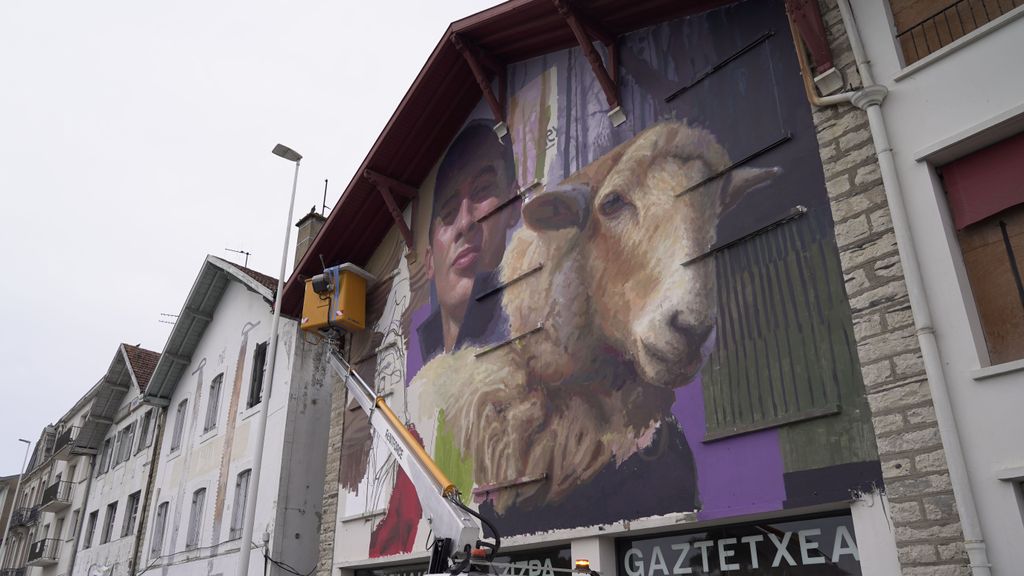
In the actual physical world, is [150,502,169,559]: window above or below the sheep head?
below

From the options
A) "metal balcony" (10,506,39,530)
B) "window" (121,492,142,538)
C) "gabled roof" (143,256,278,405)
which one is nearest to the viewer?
"gabled roof" (143,256,278,405)

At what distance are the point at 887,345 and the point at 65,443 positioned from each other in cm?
4051

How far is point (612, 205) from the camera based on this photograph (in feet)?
34.9

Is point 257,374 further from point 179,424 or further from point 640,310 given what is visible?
point 640,310

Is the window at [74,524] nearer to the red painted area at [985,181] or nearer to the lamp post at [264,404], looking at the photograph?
the lamp post at [264,404]

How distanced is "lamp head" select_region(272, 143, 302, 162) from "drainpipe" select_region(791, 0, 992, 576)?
37.6 feet

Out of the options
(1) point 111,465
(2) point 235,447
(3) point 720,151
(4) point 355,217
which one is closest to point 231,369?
(2) point 235,447

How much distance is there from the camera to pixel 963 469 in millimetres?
6242

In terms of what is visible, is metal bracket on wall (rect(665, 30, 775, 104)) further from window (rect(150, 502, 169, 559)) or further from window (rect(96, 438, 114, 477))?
window (rect(96, 438, 114, 477))

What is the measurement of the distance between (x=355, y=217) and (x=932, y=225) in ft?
38.1

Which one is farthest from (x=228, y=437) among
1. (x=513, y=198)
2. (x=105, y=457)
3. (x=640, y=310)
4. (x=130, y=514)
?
(x=105, y=457)

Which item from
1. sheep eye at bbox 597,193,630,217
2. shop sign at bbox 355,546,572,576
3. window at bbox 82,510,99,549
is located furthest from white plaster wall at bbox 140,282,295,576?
sheep eye at bbox 597,193,630,217

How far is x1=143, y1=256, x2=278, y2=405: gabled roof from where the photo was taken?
23.0 metres

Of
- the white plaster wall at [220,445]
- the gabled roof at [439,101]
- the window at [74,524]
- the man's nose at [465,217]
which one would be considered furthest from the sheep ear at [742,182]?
the window at [74,524]
